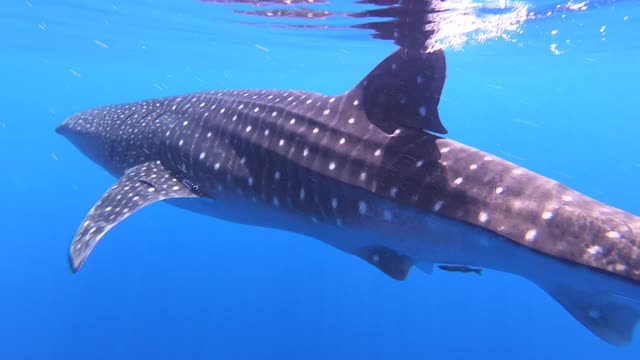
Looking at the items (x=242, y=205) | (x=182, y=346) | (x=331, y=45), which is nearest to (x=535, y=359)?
(x=182, y=346)

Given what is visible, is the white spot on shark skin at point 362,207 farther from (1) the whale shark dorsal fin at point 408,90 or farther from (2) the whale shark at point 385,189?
(1) the whale shark dorsal fin at point 408,90

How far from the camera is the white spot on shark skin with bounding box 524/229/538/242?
3.12m

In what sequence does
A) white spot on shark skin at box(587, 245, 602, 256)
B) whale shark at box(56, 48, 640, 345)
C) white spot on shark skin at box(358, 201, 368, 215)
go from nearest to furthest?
1. white spot on shark skin at box(587, 245, 602, 256)
2. whale shark at box(56, 48, 640, 345)
3. white spot on shark skin at box(358, 201, 368, 215)

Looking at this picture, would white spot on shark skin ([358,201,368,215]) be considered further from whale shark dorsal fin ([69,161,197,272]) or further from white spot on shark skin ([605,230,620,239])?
whale shark dorsal fin ([69,161,197,272])

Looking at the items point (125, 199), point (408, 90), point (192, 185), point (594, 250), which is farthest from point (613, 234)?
point (125, 199)

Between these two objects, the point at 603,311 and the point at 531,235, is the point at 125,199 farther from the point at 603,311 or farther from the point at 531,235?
the point at 603,311

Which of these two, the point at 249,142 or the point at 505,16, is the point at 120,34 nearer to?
the point at 505,16

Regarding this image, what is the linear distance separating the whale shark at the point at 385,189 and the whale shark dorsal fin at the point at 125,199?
0.02 meters

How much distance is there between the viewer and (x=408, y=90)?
4305 millimetres

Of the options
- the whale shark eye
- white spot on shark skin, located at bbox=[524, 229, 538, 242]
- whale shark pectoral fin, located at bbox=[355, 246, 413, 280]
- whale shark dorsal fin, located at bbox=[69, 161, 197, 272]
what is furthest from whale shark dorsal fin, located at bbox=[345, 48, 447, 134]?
whale shark dorsal fin, located at bbox=[69, 161, 197, 272]

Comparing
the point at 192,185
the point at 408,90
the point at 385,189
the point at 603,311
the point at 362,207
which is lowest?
the point at 192,185

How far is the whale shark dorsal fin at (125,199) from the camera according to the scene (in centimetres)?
484

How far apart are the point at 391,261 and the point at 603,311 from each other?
1.79m

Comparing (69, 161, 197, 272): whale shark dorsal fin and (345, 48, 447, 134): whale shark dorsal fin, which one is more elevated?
(345, 48, 447, 134): whale shark dorsal fin
